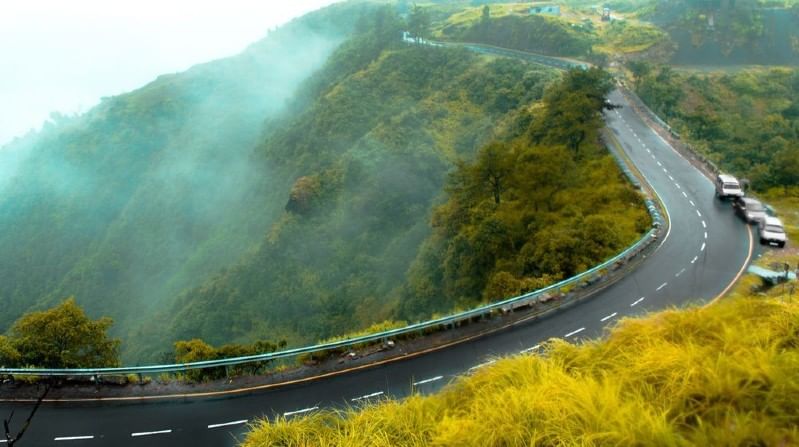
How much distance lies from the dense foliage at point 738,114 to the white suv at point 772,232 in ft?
29.5

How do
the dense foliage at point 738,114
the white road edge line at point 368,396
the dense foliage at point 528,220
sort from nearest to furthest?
the white road edge line at point 368,396 < the dense foliage at point 528,220 < the dense foliage at point 738,114

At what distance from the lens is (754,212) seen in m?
30.9

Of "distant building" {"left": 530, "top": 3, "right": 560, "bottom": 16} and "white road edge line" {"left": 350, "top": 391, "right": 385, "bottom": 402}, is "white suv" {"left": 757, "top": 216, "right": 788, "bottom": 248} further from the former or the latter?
"distant building" {"left": 530, "top": 3, "right": 560, "bottom": 16}

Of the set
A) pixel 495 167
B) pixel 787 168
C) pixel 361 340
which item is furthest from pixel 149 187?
pixel 787 168

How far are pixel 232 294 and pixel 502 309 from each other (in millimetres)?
38146

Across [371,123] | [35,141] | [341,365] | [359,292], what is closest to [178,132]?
[35,141]

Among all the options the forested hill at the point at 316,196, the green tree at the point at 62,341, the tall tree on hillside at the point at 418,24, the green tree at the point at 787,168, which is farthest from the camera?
the tall tree on hillside at the point at 418,24

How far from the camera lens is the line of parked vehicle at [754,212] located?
27391mm

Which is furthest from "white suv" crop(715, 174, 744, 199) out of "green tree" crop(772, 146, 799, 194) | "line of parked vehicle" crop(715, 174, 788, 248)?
"green tree" crop(772, 146, 799, 194)

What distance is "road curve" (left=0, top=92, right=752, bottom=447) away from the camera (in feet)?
51.1

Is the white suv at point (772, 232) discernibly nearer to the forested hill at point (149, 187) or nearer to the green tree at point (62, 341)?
the green tree at point (62, 341)

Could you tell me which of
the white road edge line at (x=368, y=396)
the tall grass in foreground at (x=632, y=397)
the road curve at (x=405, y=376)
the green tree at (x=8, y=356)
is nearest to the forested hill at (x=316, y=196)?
the road curve at (x=405, y=376)

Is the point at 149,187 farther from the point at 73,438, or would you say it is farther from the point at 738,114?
the point at 738,114

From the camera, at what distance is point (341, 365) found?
1825cm
